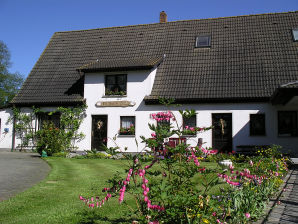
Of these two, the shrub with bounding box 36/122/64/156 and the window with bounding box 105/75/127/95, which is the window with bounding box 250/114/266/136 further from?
the shrub with bounding box 36/122/64/156

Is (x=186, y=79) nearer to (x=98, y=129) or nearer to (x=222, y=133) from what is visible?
(x=222, y=133)

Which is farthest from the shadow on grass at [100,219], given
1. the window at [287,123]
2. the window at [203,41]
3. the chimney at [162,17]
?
the chimney at [162,17]

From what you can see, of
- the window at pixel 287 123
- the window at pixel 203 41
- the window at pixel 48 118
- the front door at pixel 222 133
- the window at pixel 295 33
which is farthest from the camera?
the window at pixel 203 41

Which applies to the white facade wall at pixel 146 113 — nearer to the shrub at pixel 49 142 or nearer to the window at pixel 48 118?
the shrub at pixel 49 142

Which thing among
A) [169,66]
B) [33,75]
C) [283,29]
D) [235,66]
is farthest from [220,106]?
[33,75]

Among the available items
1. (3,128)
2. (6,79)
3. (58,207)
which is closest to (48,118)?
(3,128)

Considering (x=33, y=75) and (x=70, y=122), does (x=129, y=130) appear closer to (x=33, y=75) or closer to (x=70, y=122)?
(x=70, y=122)

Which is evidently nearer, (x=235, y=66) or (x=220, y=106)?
(x=220, y=106)

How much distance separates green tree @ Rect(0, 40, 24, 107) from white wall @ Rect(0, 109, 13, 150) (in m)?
37.9

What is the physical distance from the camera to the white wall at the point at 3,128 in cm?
2039

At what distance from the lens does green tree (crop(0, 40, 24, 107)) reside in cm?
5466

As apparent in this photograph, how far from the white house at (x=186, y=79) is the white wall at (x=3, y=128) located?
7 cm

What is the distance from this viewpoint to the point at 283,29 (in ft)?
64.1

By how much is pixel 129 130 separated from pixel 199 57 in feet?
21.1
